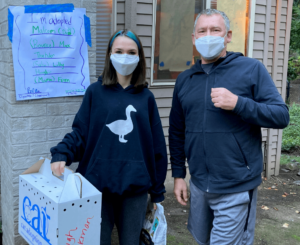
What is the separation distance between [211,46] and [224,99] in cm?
42

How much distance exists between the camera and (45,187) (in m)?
1.95

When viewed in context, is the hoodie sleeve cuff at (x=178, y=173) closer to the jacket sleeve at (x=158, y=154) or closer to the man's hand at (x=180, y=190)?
the man's hand at (x=180, y=190)

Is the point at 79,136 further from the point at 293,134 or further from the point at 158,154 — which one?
the point at 293,134

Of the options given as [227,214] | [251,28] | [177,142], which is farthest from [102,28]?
[251,28]

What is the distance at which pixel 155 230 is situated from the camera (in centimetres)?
226

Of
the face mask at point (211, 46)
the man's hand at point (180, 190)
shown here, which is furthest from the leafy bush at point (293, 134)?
the face mask at point (211, 46)

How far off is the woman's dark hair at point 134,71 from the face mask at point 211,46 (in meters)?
0.42

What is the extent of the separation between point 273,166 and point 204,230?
411 cm

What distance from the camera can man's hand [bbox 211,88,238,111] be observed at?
194 centimetres

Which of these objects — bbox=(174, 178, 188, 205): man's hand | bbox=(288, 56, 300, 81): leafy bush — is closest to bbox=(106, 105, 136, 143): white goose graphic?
bbox=(174, 178, 188, 205): man's hand

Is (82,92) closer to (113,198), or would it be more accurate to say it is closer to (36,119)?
(36,119)

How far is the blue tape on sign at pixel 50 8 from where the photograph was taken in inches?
93.6

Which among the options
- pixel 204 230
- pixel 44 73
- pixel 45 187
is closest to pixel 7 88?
pixel 44 73

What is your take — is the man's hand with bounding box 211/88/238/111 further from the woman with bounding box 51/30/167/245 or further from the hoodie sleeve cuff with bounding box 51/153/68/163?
the hoodie sleeve cuff with bounding box 51/153/68/163
